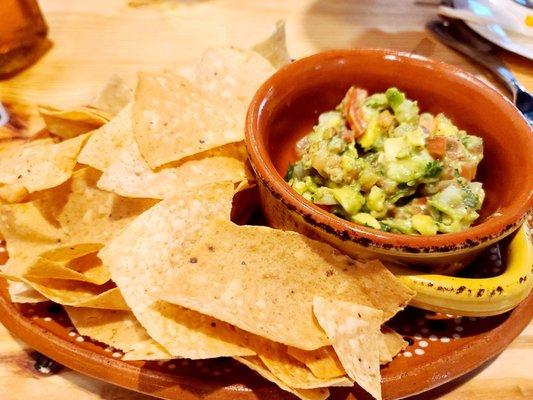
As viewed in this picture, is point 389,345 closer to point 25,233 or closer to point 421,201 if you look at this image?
point 421,201

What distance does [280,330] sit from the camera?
0.97 metres

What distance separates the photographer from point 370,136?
123 centimetres

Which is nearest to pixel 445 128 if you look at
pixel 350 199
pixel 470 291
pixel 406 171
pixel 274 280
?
pixel 406 171

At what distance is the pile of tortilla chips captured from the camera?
978mm

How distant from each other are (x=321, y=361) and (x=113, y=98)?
936 mm

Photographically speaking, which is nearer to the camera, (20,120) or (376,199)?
(376,199)

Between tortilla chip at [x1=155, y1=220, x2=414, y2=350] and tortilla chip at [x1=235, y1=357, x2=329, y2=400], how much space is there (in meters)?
0.06

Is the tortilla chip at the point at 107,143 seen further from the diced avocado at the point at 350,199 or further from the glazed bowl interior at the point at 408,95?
the diced avocado at the point at 350,199

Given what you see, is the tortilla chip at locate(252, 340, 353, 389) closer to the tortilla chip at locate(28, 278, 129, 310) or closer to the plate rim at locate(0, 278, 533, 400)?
the plate rim at locate(0, 278, 533, 400)

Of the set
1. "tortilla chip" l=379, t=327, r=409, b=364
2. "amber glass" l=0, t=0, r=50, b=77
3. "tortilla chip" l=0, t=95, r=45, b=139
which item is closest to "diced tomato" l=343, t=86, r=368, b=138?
"tortilla chip" l=379, t=327, r=409, b=364

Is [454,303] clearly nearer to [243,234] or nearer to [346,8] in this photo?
[243,234]

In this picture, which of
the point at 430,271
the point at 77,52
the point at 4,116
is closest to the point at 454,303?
the point at 430,271

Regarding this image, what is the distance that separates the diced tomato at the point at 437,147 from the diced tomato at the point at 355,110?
15cm

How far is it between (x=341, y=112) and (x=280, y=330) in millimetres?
587
